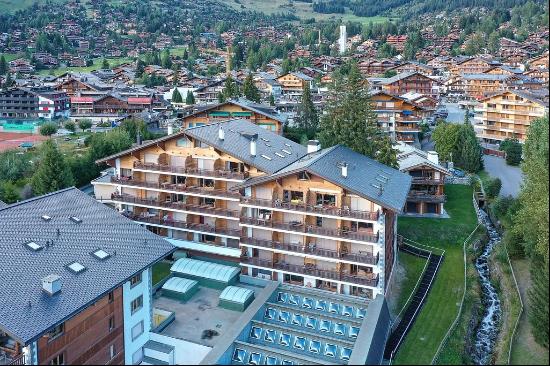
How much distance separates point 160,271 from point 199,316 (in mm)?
8008

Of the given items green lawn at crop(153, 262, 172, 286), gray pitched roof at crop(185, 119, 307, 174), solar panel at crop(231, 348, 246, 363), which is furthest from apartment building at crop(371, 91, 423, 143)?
solar panel at crop(231, 348, 246, 363)

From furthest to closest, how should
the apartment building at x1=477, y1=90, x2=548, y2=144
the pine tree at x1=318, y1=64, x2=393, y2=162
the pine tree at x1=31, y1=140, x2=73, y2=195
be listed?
the apartment building at x1=477, y1=90, x2=548, y2=144, the pine tree at x1=318, y1=64, x2=393, y2=162, the pine tree at x1=31, y1=140, x2=73, y2=195

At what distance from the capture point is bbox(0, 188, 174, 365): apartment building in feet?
81.1

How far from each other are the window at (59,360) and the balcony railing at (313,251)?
52.4 feet

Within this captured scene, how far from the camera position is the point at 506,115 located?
83.7 meters

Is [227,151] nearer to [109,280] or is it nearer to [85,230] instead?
[85,230]

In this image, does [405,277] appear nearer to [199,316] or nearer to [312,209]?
[312,209]

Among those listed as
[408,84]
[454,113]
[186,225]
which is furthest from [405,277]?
[454,113]

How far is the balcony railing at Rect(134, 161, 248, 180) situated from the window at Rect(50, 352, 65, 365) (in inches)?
754

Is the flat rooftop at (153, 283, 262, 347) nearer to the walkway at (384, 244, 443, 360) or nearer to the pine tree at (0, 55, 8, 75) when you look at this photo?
the walkway at (384, 244, 443, 360)

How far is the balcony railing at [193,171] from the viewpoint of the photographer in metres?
41.3

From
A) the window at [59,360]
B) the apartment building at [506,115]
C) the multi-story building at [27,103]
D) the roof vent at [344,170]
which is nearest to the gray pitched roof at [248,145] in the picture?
the roof vent at [344,170]

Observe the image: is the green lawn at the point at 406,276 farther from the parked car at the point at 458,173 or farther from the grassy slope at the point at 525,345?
the parked car at the point at 458,173

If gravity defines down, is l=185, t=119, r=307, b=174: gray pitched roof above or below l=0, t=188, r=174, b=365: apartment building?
above
